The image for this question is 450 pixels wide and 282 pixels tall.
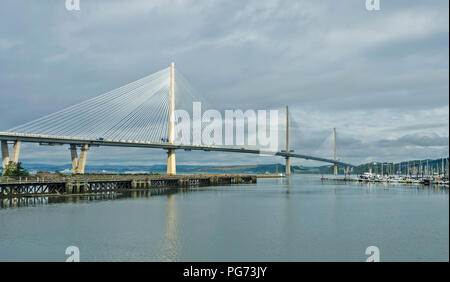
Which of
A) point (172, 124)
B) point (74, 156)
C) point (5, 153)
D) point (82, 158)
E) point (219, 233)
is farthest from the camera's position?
point (172, 124)

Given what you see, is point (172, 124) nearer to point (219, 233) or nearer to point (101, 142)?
point (101, 142)

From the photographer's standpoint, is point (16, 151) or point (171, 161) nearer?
point (16, 151)

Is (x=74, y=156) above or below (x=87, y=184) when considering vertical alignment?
above

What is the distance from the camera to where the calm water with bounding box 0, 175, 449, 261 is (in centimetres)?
1875

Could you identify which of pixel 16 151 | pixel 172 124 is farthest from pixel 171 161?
pixel 16 151

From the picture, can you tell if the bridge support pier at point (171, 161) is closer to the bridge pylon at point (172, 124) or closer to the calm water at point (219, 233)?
the bridge pylon at point (172, 124)

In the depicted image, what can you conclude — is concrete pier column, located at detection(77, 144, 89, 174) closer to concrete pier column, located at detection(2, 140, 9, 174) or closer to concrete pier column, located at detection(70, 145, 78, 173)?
concrete pier column, located at detection(70, 145, 78, 173)

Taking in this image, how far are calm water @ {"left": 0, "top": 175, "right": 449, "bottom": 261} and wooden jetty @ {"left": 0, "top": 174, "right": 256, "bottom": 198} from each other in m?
9.55

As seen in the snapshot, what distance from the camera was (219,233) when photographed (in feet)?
77.3

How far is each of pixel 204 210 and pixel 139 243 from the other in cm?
1427

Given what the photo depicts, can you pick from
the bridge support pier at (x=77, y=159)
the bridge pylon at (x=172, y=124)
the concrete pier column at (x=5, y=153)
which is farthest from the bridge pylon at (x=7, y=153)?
the bridge pylon at (x=172, y=124)

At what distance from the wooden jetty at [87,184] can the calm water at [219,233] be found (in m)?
9.55

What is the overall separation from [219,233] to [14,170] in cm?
3474
